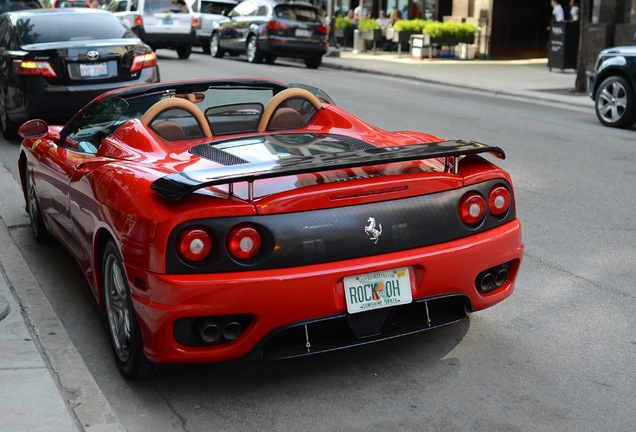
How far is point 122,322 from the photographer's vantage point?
4719mm

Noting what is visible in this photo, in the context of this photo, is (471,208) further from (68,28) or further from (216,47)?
(216,47)

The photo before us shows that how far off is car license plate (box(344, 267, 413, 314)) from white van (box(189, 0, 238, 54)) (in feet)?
90.0

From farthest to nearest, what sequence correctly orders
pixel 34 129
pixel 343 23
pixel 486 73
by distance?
1. pixel 343 23
2. pixel 486 73
3. pixel 34 129

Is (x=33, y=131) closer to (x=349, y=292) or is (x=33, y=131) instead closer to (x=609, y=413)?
(x=349, y=292)

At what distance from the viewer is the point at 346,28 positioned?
36.5m

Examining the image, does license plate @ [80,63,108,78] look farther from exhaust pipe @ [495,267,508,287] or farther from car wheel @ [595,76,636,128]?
exhaust pipe @ [495,267,508,287]

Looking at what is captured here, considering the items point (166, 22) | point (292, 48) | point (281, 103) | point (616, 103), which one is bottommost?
point (292, 48)

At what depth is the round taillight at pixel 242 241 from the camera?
4188 mm

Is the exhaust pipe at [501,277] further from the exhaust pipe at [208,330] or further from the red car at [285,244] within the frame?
the exhaust pipe at [208,330]

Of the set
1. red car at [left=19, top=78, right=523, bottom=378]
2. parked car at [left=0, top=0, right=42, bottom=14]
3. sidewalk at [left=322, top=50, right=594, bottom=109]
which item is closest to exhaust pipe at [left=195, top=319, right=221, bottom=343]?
red car at [left=19, top=78, right=523, bottom=378]

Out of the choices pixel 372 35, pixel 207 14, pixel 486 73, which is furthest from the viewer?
pixel 372 35

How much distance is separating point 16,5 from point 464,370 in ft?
66.2

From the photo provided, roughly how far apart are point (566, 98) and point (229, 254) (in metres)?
15.6

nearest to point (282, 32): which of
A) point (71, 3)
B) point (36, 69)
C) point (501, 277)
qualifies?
point (71, 3)
